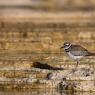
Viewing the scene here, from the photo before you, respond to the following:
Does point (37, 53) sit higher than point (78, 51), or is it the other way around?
point (78, 51)

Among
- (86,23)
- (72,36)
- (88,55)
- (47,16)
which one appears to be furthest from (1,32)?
(47,16)

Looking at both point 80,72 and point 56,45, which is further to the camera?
point 56,45

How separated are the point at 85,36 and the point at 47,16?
40.6 feet

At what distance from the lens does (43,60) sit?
17.0 m

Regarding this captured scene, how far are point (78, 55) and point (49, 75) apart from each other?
1.04 metres

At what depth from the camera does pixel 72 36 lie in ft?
74.8

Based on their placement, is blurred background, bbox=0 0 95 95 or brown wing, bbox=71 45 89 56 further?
brown wing, bbox=71 45 89 56

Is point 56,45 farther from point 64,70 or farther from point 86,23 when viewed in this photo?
point 86,23

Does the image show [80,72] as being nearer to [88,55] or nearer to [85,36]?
[88,55]

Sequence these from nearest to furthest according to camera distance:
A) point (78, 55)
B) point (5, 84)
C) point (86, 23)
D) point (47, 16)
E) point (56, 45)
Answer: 1. point (5, 84)
2. point (78, 55)
3. point (56, 45)
4. point (86, 23)
5. point (47, 16)

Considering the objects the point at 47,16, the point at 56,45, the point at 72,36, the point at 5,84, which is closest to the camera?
the point at 5,84

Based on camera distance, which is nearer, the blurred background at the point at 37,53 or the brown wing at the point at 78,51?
the blurred background at the point at 37,53

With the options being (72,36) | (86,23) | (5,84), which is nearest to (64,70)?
(5,84)

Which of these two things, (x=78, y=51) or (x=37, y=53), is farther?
(x=37, y=53)
